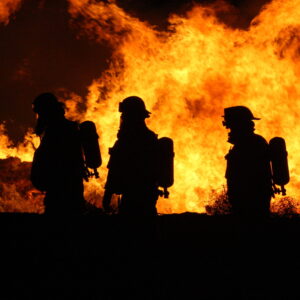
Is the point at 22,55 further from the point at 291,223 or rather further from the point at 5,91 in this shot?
the point at 291,223

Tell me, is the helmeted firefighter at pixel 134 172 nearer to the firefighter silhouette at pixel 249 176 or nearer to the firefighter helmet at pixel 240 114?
the firefighter silhouette at pixel 249 176

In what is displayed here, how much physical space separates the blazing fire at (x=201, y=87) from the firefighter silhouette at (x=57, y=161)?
28.5ft

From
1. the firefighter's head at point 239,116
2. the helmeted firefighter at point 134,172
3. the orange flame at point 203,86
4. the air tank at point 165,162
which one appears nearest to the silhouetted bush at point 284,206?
the orange flame at point 203,86

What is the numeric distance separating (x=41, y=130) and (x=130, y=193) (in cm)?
156

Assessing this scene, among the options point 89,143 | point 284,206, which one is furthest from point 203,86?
point 89,143

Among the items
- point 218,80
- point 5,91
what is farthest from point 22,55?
point 218,80

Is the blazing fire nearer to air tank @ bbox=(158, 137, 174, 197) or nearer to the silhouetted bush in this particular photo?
the silhouetted bush

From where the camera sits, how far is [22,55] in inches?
854

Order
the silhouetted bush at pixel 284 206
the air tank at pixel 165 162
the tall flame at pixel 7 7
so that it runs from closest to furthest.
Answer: the air tank at pixel 165 162, the silhouetted bush at pixel 284 206, the tall flame at pixel 7 7

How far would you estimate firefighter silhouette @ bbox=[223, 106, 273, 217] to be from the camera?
5883mm

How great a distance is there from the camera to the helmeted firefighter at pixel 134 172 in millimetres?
4918

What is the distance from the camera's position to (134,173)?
4.93m

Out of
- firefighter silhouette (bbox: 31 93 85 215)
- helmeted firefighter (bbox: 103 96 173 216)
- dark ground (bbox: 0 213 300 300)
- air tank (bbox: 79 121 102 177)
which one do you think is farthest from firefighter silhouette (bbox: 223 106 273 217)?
firefighter silhouette (bbox: 31 93 85 215)

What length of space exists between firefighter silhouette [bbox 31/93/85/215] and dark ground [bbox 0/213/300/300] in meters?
0.26
